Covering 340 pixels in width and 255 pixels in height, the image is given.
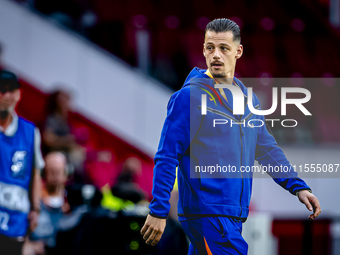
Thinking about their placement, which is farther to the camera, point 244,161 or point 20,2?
point 20,2

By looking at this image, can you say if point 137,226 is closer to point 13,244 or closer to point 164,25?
point 13,244

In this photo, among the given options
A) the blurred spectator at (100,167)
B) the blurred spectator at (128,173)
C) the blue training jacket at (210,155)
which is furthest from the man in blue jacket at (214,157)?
the blurred spectator at (100,167)

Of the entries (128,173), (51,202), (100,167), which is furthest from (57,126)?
(51,202)

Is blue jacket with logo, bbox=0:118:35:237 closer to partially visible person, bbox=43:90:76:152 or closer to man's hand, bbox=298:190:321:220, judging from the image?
man's hand, bbox=298:190:321:220

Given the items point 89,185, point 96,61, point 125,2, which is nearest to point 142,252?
point 89,185

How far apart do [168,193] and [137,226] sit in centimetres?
221

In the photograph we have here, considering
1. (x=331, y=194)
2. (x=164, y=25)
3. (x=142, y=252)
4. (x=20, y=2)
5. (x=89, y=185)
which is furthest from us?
(x=164, y=25)

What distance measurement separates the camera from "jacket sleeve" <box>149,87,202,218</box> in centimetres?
187

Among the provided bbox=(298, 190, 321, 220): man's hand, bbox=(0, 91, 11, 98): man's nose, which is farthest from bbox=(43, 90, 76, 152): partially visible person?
bbox=(298, 190, 321, 220): man's hand

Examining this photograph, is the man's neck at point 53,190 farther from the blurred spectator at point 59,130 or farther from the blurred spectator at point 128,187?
the blurred spectator at point 59,130

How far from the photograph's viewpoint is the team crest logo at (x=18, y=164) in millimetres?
2871

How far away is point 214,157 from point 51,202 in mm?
2586

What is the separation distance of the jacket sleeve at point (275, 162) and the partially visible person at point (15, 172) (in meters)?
1.57

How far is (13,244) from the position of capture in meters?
2.87
